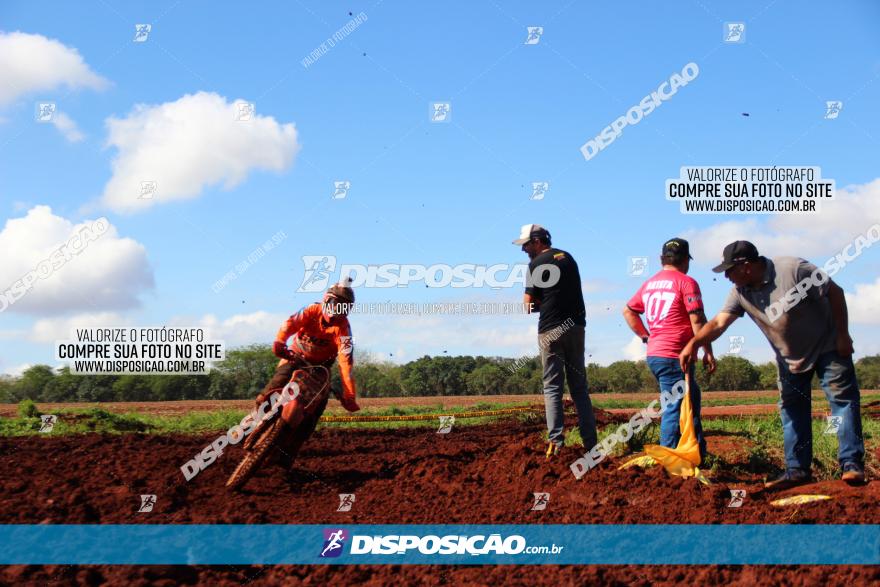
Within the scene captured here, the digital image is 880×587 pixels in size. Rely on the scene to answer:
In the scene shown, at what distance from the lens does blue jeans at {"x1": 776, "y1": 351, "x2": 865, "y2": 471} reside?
5590 mm

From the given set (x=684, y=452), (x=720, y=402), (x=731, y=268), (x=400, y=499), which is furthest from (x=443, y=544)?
(x=720, y=402)

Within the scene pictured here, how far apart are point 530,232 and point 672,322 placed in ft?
5.19

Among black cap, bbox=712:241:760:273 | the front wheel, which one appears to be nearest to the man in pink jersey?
black cap, bbox=712:241:760:273

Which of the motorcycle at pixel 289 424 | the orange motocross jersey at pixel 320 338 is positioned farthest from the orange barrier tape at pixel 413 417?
the motorcycle at pixel 289 424

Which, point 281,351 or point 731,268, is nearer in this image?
point 731,268

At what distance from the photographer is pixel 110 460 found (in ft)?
25.9

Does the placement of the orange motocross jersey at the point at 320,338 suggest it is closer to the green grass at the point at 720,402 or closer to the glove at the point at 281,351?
the glove at the point at 281,351

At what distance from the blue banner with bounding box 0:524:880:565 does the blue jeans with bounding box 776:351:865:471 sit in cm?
119

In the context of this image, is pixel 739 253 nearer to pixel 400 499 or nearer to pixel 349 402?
pixel 400 499

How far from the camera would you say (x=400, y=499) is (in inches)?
240

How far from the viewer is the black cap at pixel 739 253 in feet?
18.9

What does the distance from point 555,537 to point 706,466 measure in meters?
2.84

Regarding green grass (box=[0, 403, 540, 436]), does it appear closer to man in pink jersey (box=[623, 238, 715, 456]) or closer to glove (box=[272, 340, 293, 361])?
glove (box=[272, 340, 293, 361])

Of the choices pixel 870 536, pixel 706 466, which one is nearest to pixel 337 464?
pixel 706 466
